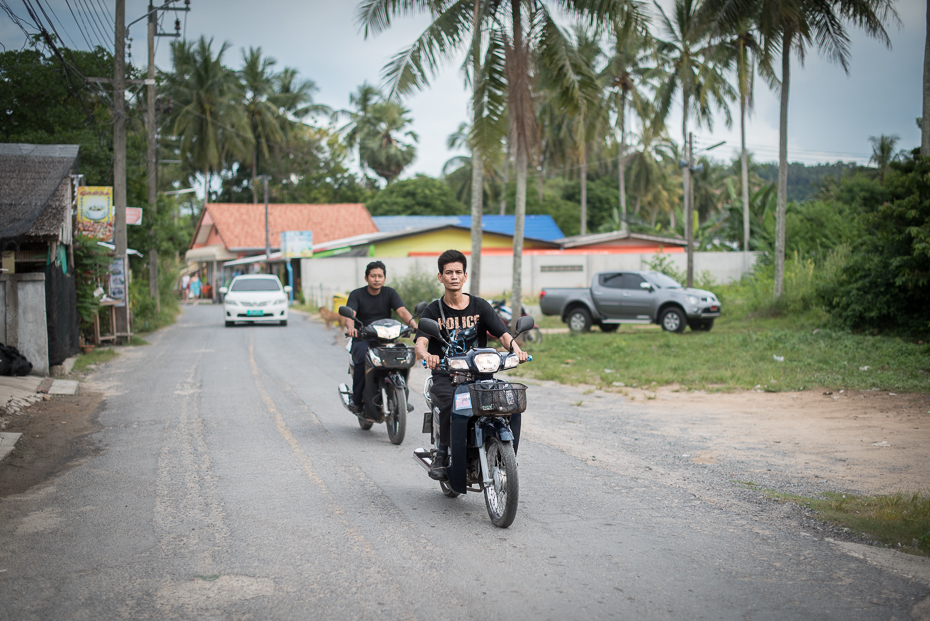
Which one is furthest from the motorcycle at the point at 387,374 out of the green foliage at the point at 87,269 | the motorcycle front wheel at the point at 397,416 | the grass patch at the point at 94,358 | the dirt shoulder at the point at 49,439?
the green foliage at the point at 87,269

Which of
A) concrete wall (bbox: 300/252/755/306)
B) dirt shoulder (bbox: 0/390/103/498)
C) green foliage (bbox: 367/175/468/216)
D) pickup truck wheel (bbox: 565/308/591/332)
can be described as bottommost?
dirt shoulder (bbox: 0/390/103/498)

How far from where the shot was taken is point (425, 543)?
4777 mm

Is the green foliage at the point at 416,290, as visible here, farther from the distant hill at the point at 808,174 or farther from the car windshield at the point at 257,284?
the distant hill at the point at 808,174

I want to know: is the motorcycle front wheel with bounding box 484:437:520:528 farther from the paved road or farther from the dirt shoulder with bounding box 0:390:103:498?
the dirt shoulder with bounding box 0:390:103:498

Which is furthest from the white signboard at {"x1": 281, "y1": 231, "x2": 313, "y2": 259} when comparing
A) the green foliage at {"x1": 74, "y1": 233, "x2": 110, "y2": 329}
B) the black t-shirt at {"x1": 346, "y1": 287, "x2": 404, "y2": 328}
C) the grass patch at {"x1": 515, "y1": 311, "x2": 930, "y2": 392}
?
the black t-shirt at {"x1": 346, "y1": 287, "x2": 404, "y2": 328}

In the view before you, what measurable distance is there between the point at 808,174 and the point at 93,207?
232ft

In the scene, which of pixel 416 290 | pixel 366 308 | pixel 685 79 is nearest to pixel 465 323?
pixel 366 308

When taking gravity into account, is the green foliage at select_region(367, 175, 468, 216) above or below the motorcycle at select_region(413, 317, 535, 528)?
above

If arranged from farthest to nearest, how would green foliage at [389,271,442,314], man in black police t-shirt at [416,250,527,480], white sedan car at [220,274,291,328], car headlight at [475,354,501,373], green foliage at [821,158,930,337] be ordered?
white sedan car at [220,274,291,328] < green foliage at [389,271,442,314] < green foliage at [821,158,930,337] < man in black police t-shirt at [416,250,527,480] < car headlight at [475,354,501,373]

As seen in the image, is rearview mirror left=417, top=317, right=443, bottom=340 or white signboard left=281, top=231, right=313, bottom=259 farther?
white signboard left=281, top=231, right=313, bottom=259

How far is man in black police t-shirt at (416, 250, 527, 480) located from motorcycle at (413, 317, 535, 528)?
0.11m

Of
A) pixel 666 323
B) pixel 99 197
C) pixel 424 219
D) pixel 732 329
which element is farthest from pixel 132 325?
pixel 424 219

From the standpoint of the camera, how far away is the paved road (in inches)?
151

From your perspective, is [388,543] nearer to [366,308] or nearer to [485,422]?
[485,422]
